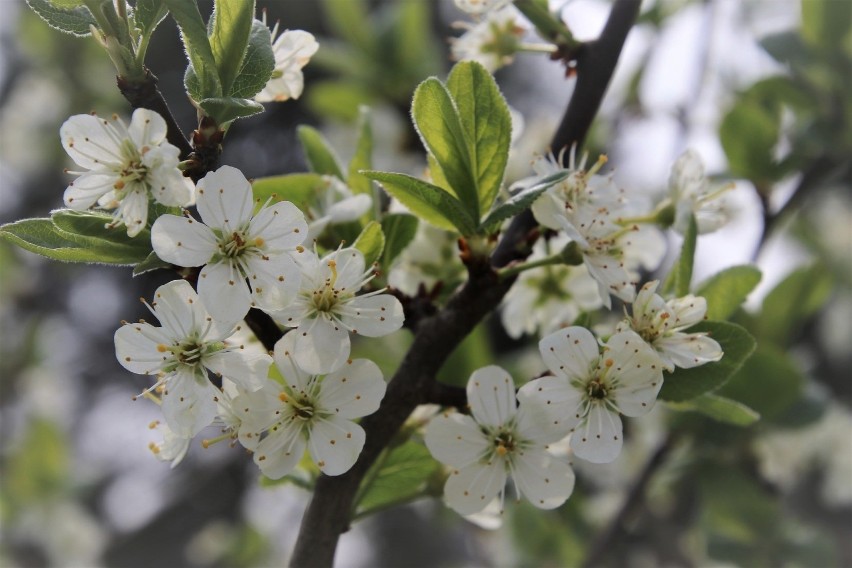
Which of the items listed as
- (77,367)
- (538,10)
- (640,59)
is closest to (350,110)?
(640,59)

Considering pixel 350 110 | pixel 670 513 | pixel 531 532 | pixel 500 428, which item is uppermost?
pixel 500 428

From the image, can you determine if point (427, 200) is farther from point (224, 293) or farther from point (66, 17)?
point (66, 17)

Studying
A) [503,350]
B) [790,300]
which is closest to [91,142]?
[790,300]

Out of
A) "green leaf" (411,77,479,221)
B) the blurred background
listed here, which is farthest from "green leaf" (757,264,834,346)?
"green leaf" (411,77,479,221)

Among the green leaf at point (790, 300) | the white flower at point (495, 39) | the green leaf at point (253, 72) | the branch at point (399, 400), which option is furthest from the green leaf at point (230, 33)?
the green leaf at point (790, 300)

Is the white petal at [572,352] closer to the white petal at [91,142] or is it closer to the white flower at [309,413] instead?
the white flower at [309,413]

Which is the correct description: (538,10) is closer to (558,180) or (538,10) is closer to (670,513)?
(558,180)
